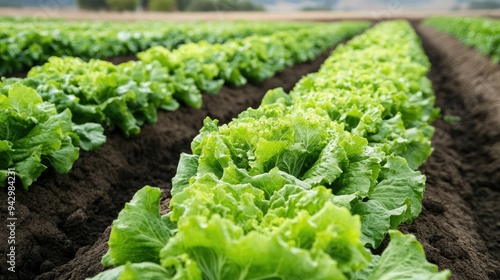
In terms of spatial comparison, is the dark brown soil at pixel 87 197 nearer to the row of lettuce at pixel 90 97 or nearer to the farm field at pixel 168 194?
the farm field at pixel 168 194

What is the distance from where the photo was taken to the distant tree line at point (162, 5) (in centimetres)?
6762

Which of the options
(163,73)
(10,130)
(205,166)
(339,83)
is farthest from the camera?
(163,73)

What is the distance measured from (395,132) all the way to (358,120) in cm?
40

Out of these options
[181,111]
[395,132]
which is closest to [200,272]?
[395,132]

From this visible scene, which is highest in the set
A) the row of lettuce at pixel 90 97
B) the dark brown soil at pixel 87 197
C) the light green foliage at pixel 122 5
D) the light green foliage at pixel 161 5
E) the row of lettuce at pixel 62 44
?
the row of lettuce at pixel 90 97

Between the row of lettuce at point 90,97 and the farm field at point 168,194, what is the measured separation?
9.8 inches

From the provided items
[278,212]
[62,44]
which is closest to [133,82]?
[278,212]

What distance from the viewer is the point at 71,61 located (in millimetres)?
7410

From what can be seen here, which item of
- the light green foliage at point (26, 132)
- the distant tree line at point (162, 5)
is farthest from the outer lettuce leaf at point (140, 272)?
the distant tree line at point (162, 5)

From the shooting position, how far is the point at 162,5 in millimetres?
74188

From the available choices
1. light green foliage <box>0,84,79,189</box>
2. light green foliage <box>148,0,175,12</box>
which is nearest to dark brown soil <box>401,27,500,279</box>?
light green foliage <box>0,84,79,189</box>

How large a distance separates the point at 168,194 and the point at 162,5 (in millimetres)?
72922

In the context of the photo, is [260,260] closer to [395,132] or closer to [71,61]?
[395,132]

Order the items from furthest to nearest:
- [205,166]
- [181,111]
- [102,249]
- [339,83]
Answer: [181,111], [339,83], [102,249], [205,166]
